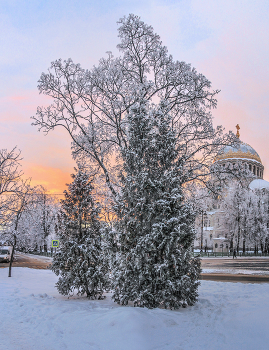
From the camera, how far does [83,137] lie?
1567cm

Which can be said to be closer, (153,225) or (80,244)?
(153,225)

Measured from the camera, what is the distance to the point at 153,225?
30.0 feet

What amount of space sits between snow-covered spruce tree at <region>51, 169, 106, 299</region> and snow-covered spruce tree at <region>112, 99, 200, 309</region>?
1.25 meters

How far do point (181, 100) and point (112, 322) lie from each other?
482 inches

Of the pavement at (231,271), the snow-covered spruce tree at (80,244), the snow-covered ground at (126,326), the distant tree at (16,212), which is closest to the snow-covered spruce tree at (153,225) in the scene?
the snow-covered ground at (126,326)

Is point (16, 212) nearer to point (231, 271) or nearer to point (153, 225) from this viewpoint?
point (153, 225)

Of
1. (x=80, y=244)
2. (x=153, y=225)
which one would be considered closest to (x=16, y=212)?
(x=80, y=244)

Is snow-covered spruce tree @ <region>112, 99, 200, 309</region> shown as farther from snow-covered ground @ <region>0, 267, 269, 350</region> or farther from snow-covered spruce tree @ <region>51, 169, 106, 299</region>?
snow-covered spruce tree @ <region>51, 169, 106, 299</region>

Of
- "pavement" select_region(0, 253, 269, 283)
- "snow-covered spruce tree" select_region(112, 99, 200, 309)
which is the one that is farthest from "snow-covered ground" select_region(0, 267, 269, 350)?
"pavement" select_region(0, 253, 269, 283)

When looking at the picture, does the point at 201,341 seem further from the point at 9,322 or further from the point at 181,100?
the point at 181,100

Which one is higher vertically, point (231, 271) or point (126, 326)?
point (126, 326)

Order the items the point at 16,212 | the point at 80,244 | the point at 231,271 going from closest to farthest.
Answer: the point at 80,244, the point at 16,212, the point at 231,271

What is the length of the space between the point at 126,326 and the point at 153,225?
2.97 metres

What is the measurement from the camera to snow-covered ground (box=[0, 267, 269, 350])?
6.36m
